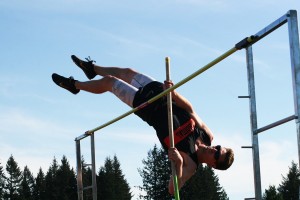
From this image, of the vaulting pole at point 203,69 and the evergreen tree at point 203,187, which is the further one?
the evergreen tree at point 203,187

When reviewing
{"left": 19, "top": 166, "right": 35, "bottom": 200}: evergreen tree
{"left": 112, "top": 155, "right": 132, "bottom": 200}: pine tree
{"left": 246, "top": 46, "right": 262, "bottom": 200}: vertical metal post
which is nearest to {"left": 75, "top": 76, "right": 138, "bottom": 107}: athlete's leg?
{"left": 246, "top": 46, "right": 262, "bottom": 200}: vertical metal post

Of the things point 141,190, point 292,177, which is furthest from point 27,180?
point 292,177

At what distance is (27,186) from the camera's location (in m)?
60.2

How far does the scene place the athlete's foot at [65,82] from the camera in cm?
693

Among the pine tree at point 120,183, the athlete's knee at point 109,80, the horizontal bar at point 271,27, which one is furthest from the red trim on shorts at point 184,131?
the pine tree at point 120,183

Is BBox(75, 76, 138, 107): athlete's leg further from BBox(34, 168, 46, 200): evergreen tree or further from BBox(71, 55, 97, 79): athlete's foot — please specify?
BBox(34, 168, 46, 200): evergreen tree

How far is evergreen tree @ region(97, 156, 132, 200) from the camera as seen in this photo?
56375 mm

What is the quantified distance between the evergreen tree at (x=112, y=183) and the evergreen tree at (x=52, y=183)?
11.6 feet

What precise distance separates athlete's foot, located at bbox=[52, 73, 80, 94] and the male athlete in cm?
12

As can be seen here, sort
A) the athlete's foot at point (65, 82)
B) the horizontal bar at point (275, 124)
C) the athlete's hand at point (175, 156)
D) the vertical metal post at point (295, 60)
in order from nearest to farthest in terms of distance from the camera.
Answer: the vertical metal post at point (295, 60), the horizontal bar at point (275, 124), the athlete's hand at point (175, 156), the athlete's foot at point (65, 82)

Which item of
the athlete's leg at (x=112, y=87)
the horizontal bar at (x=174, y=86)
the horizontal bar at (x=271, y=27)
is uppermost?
the athlete's leg at (x=112, y=87)

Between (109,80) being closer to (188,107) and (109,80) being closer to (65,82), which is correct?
(65,82)

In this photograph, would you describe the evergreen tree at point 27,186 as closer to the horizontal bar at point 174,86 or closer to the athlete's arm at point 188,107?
the horizontal bar at point 174,86

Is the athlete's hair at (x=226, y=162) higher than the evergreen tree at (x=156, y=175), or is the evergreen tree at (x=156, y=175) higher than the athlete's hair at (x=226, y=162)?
the evergreen tree at (x=156, y=175)
